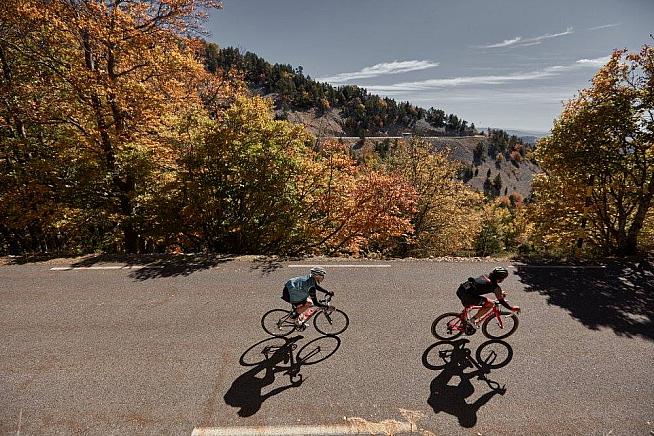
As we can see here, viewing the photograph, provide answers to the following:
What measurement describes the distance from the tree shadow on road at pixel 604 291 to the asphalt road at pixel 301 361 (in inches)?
2.3

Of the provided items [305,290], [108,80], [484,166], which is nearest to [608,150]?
[305,290]

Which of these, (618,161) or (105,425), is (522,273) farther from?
(105,425)

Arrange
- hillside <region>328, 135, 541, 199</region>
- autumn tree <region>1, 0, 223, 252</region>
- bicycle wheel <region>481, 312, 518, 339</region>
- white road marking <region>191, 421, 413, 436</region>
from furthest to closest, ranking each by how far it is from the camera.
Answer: hillside <region>328, 135, 541, 199</region>
autumn tree <region>1, 0, 223, 252</region>
bicycle wheel <region>481, 312, 518, 339</region>
white road marking <region>191, 421, 413, 436</region>

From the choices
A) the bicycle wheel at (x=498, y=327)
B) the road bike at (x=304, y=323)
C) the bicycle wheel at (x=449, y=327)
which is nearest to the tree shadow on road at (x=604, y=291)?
the bicycle wheel at (x=498, y=327)

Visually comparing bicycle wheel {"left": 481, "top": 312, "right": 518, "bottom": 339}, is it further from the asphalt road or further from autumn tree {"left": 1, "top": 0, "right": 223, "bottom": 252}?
autumn tree {"left": 1, "top": 0, "right": 223, "bottom": 252}

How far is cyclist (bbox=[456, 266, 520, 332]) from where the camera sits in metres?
6.87

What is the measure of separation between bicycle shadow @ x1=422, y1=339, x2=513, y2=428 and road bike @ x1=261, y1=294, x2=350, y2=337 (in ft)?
6.63

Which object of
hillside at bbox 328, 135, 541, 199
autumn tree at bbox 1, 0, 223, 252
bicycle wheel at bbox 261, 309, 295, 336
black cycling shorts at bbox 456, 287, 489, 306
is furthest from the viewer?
hillside at bbox 328, 135, 541, 199

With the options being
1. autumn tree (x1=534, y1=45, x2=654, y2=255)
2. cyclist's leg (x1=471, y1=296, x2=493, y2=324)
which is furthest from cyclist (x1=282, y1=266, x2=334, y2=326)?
autumn tree (x1=534, y1=45, x2=654, y2=255)

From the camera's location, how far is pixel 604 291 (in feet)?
30.9

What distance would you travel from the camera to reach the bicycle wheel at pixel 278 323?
7398 mm

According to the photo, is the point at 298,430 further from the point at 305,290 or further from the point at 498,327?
the point at 498,327

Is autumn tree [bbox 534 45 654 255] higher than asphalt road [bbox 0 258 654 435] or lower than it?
higher

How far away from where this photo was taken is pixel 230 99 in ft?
48.5
